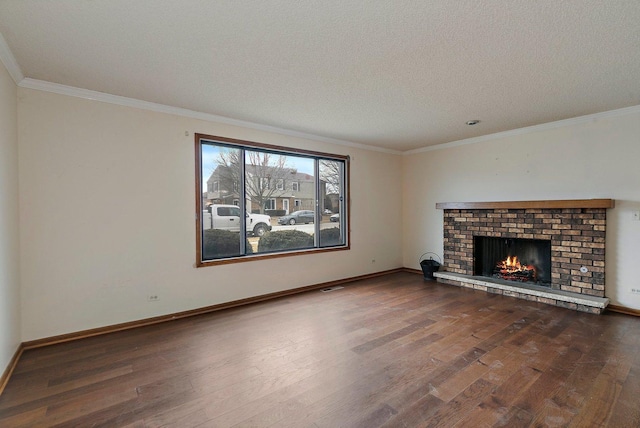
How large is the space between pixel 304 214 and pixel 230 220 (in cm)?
131

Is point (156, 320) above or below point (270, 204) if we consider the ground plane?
below

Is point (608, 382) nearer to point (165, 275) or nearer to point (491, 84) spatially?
point (491, 84)

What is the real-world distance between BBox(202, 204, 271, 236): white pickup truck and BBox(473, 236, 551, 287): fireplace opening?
365 centimetres

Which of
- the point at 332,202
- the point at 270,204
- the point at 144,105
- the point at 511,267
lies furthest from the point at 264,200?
the point at 511,267

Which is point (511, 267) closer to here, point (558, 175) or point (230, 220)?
point (558, 175)

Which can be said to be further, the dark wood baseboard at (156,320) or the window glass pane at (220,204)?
the window glass pane at (220,204)

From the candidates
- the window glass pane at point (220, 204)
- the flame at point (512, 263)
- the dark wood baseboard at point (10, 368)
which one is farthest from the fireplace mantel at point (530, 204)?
the dark wood baseboard at point (10, 368)

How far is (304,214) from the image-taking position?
5055mm

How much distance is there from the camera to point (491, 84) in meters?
2.99

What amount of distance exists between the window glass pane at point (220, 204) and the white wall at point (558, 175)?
3.70 meters

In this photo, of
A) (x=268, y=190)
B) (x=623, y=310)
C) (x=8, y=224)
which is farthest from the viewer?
(x=268, y=190)

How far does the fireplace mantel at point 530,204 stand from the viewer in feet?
12.6

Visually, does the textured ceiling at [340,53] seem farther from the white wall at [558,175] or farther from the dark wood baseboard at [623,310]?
the dark wood baseboard at [623,310]

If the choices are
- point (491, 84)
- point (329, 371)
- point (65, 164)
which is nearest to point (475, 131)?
point (491, 84)
